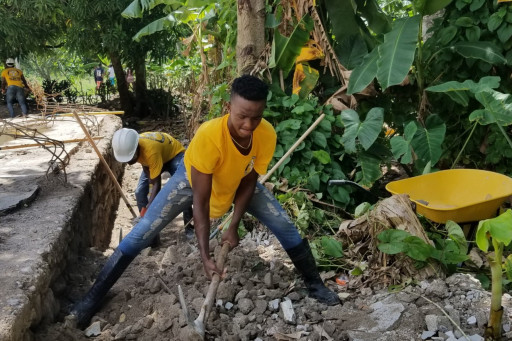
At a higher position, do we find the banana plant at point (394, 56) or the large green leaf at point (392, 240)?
the banana plant at point (394, 56)

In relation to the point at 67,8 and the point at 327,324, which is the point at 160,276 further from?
the point at 67,8

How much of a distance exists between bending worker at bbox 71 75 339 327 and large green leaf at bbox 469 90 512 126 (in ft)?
7.04

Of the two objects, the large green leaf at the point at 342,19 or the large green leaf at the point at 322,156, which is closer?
the large green leaf at the point at 322,156

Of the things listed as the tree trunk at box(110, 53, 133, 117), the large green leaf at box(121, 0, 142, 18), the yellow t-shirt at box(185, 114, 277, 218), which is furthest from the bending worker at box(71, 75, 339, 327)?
the tree trunk at box(110, 53, 133, 117)

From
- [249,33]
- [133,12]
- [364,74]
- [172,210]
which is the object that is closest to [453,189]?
[364,74]

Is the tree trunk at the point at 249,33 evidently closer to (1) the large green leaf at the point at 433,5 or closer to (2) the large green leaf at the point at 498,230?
(1) the large green leaf at the point at 433,5

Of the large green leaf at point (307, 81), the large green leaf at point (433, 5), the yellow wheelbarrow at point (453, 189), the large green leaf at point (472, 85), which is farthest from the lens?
the large green leaf at point (307, 81)

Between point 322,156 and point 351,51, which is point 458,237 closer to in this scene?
point 322,156

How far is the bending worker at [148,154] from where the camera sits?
14.3 feet

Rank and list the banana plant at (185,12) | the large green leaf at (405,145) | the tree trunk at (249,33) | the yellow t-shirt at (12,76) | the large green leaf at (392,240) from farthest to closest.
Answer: the yellow t-shirt at (12,76) < the banana plant at (185,12) < the tree trunk at (249,33) < the large green leaf at (405,145) < the large green leaf at (392,240)

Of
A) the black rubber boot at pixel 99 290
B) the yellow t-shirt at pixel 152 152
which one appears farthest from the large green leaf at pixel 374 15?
the black rubber boot at pixel 99 290

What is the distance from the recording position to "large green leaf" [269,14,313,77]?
5.24 m

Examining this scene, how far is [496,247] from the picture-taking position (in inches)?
96.4

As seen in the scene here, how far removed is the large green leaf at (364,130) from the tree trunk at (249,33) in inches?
53.1
